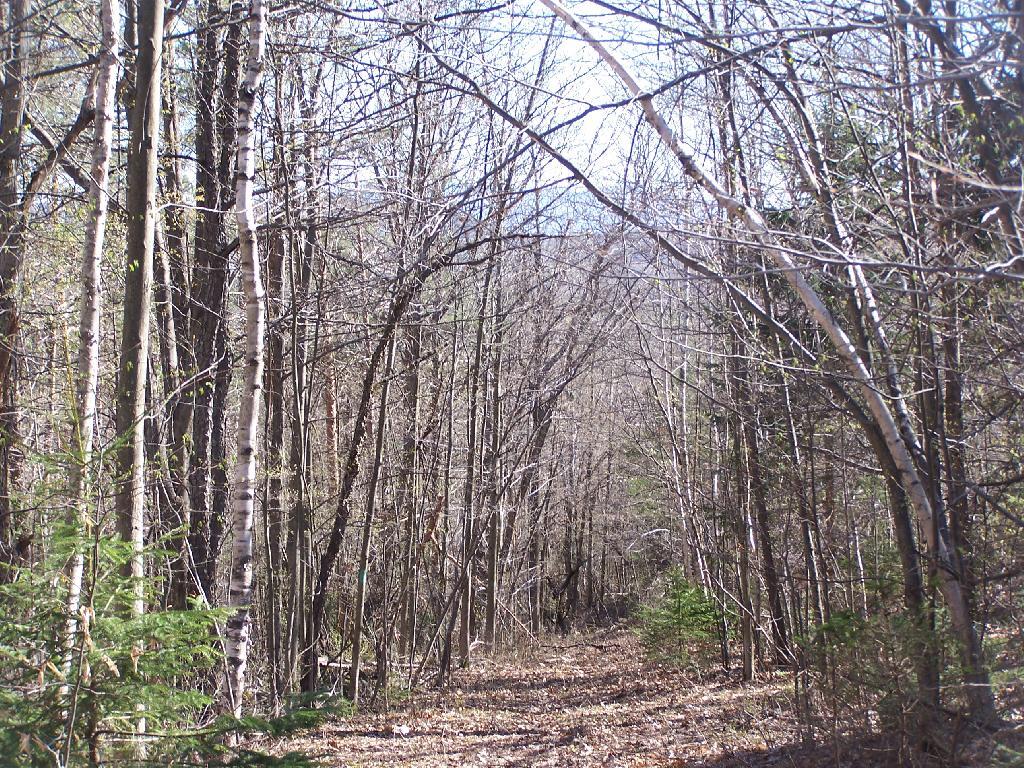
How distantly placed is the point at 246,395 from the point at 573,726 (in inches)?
201

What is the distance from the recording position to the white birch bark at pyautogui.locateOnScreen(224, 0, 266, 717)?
6.87 metres

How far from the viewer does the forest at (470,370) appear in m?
4.64

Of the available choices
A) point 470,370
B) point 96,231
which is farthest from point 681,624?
point 96,231

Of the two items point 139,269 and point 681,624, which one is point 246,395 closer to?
point 139,269

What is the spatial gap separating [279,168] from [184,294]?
1.87 meters

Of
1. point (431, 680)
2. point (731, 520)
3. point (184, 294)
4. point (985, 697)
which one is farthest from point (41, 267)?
point (985, 697)

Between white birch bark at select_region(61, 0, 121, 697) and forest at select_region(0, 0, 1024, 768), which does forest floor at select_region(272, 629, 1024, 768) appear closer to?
forest at select_region(0, 0, 1024, 768)

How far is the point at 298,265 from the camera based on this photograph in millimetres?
11000

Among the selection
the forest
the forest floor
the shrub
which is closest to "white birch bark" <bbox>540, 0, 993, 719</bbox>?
the forest

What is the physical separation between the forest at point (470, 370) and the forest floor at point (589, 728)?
0.08m

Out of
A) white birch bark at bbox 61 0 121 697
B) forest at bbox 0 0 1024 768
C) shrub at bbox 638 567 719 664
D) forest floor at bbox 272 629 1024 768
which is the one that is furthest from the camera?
shrub at bbox 638 567 719 664

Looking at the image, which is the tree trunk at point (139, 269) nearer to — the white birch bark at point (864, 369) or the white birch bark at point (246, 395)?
the white birch bark at point (246, 395)

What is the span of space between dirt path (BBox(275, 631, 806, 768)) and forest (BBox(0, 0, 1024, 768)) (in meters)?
0.09

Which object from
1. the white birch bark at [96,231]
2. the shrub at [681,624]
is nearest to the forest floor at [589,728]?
the shrub at [681,624]
